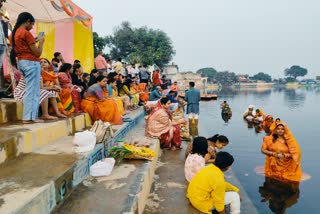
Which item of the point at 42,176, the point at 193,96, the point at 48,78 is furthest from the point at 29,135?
the point at 193,96

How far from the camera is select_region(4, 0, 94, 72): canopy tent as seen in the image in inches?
297

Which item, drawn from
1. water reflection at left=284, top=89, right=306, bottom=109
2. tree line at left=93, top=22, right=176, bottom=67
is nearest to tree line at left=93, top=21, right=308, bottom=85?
tree line at left=93, top=22, right=176, bottom=67

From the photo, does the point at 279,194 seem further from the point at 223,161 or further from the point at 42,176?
the point at 42,176

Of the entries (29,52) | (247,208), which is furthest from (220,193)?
(29,52)

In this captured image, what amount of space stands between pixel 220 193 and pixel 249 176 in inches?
164

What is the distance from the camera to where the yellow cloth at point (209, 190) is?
369 centimetres

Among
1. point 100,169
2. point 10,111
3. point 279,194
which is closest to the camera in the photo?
point 100,169

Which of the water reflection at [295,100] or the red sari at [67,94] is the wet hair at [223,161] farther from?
the water reflection at [295,100]

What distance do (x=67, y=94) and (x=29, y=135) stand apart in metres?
2.25

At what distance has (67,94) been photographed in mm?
5766

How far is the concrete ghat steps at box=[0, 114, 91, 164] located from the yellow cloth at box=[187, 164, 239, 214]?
2236 millimetres

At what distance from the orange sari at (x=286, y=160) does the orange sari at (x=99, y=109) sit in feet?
12.1

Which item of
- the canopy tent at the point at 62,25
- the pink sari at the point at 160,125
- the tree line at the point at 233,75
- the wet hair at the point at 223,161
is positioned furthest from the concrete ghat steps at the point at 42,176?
the tree line at the point at 233,75

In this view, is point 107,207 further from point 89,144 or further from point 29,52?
point 29,52
